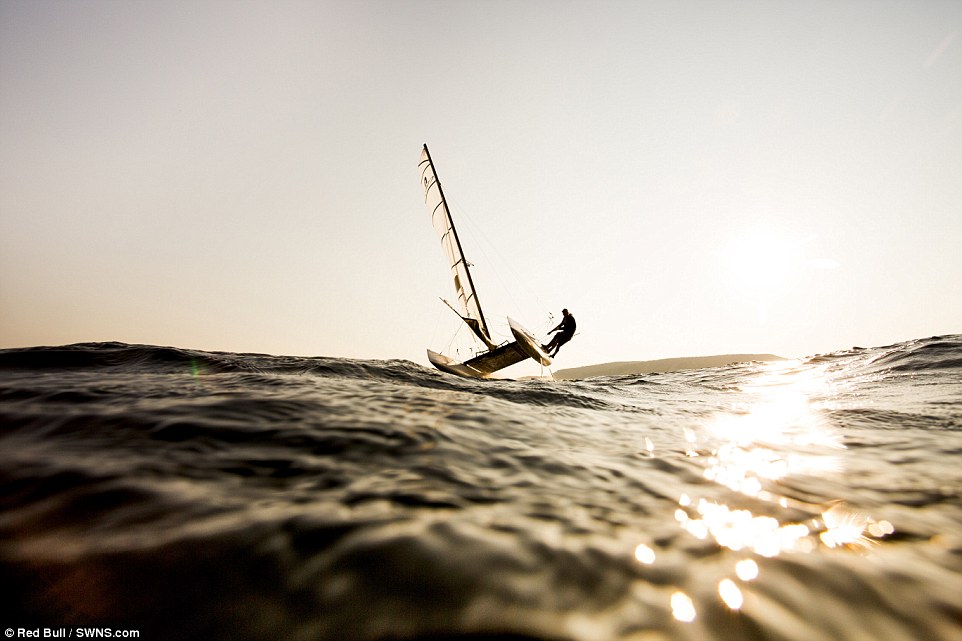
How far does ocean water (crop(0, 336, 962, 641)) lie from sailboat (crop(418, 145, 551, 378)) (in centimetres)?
1763

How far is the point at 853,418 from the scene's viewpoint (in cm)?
470

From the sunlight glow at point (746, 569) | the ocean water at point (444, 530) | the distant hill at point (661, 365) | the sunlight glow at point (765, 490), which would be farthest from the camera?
the distant hill at point (661, 365)

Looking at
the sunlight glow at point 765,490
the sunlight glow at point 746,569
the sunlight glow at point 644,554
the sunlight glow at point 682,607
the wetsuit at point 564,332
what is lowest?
the sunlight glow at point 682,607

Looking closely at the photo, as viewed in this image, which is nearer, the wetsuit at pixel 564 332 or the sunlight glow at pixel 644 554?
the sunlight glow at pixel 644 554

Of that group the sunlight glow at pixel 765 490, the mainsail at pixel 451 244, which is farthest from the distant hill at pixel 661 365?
the sunlight glow at pixel 765 490

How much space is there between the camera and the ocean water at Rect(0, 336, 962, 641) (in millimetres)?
1051

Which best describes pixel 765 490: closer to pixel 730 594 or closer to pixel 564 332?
pixel 730 594

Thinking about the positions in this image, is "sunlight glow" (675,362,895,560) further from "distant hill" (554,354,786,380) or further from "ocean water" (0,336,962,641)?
"distant hill" (554,354,786,380)

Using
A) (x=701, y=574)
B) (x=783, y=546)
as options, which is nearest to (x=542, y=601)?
(x=701, y=574)

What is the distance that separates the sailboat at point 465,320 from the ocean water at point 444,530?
17.6 meters

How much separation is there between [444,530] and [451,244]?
27.7 metres

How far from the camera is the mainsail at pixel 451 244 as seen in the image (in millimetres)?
26109

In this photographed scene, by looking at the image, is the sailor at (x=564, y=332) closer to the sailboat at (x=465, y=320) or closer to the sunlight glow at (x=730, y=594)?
the sailboat at (x=465, y=320)

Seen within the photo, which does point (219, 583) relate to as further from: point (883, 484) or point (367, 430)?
point (883, 484)
